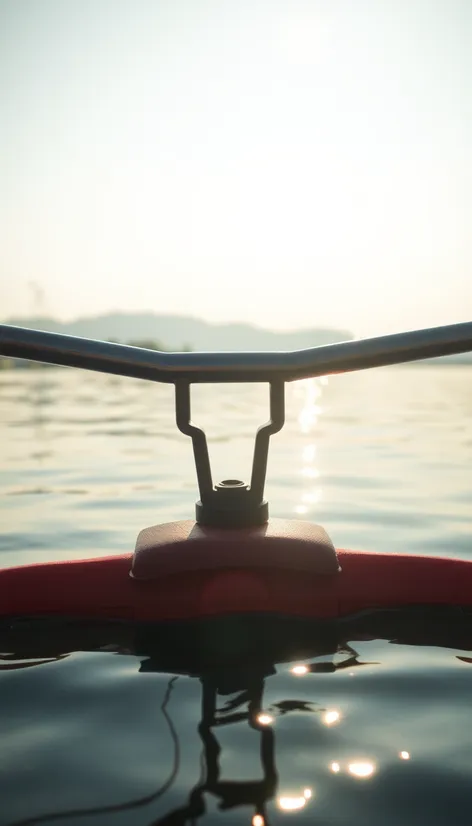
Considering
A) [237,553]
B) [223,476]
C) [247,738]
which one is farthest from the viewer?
[223,476]

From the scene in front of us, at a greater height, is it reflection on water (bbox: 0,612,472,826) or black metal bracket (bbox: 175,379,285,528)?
black metal bracket (bbox: 175,379,285,528)

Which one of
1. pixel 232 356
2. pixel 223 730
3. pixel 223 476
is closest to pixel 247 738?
pixel 223 730

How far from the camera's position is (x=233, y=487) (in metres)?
1.89

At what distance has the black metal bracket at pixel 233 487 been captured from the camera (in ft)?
5.93

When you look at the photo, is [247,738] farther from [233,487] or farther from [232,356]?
[232,356]

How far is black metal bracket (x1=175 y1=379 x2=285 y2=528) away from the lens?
181cm

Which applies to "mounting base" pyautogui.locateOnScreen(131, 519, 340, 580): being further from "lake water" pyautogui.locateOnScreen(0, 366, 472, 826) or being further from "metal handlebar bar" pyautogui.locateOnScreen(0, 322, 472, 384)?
"metal handlebar bar" pyautogui.locateOnScreen(0, 322, 472, 384)

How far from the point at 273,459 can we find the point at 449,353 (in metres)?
8.73

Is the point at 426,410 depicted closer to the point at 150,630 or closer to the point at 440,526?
the point at 440,526

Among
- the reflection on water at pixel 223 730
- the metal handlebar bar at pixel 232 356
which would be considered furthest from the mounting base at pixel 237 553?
the metal handlebar bar at pixel 232 356

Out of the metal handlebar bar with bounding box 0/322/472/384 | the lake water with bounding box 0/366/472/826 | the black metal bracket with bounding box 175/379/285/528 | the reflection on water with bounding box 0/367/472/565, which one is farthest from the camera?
the reflection on water with bounding box 0/367/472/565

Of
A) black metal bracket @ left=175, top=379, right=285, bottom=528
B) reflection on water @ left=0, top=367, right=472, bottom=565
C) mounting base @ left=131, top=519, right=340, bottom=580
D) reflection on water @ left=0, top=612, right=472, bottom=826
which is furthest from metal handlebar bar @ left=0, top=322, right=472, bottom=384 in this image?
reflection on water @ left=0, top=367, right=472, bottom=565

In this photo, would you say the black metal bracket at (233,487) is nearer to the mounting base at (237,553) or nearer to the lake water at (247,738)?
the mounting base at (237,553)

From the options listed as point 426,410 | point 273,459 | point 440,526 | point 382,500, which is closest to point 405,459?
point 273,459
